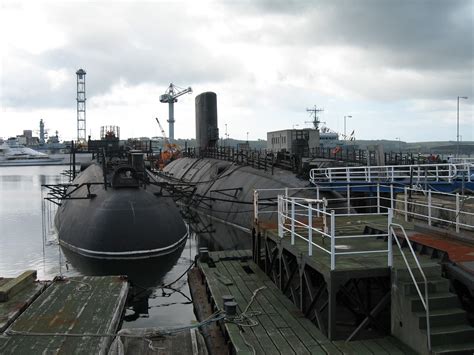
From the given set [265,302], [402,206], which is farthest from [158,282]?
[402,206]

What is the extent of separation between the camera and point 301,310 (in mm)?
12164

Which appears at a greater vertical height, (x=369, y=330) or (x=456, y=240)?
(x=456, y=240)

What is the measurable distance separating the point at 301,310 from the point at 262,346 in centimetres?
241

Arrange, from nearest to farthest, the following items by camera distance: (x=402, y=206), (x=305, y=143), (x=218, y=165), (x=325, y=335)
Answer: (x=325, y=335)
(x=402, y=206)
(x=218, y=165)
(x=305, y=143)

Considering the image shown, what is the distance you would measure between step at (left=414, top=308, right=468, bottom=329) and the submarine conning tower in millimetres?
46073

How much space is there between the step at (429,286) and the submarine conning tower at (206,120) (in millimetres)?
45463

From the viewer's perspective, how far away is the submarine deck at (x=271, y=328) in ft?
32.1

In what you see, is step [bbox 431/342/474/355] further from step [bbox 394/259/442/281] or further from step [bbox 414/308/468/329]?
step [bbox 394/259/442/281]

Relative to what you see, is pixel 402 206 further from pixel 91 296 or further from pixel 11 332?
pixel 11 332

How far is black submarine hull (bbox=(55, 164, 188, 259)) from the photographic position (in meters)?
24.8

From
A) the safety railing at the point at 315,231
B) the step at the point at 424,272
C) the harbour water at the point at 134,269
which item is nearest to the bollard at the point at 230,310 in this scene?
the safety railing at the point at 315,231

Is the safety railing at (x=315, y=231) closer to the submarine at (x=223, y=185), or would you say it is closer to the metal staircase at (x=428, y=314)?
the metal staircase at (x=428, y=314)

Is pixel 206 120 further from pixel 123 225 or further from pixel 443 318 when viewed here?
pixel 443 318

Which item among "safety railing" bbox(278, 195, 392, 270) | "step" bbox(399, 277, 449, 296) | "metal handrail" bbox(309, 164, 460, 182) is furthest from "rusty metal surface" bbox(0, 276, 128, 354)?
"metal handrail" bbox(309, 164, 460, 182)
